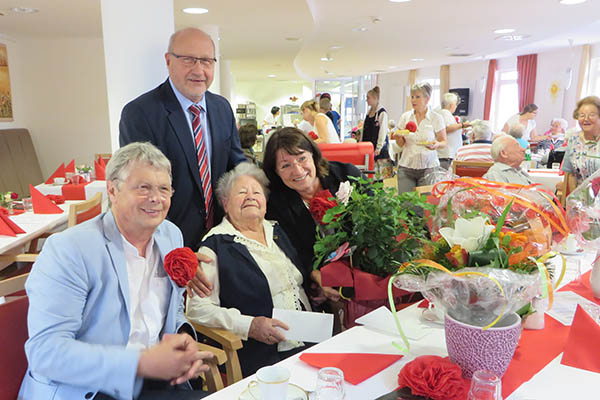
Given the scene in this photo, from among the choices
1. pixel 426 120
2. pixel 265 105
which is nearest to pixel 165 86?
pixel 426 120

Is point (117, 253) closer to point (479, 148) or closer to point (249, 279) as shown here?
point (249, 279)

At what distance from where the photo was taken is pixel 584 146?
150 inches

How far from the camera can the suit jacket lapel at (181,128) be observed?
2.29 meters

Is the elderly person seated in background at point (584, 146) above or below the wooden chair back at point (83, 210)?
above

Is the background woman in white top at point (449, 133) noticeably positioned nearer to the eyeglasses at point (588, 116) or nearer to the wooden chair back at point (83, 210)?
the eyeglasses at point (588, 116)

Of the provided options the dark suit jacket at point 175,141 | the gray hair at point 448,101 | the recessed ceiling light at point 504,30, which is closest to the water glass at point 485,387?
the dark suit jacket at point 175,141

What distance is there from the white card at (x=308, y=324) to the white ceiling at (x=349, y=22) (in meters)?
4.04

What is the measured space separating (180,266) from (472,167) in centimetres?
416

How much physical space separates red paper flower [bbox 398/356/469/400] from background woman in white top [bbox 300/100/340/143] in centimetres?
537

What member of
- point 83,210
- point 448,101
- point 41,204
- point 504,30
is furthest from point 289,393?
point 504,30

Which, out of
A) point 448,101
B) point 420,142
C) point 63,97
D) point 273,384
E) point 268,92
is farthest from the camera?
point 268,92

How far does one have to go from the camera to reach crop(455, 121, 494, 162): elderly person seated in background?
5.02m

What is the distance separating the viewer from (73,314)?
133 cm

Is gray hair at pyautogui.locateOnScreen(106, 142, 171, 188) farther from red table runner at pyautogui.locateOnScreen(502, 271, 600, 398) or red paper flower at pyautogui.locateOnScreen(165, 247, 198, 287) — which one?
red table runner at pyautogui.locateOnScreen(502, 271, 600, 398)
